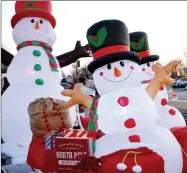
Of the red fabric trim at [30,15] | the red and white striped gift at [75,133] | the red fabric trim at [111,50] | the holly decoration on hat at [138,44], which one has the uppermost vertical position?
the red fabric trim at [30,15]

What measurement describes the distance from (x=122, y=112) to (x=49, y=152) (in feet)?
3.11

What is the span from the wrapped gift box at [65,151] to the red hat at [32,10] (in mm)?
2636

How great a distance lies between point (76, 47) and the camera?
21.2 ft

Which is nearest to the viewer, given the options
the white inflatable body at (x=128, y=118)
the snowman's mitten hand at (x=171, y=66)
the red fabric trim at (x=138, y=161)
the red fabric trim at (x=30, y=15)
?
the red fabric trim at (x=138, y=161)

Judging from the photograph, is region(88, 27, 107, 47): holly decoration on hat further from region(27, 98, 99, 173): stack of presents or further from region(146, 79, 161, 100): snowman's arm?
region(27, 98, 99, 173): stack of presents

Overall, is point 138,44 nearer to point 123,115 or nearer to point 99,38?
point 99,38

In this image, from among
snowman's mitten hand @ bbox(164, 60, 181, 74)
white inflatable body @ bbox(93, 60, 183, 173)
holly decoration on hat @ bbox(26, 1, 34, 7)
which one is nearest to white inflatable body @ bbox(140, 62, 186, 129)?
snowman's mitten hand @ bbox(164, 60, 181, 74)

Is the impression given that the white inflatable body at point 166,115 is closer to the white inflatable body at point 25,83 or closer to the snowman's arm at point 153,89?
the snowman's arm at point 153,89

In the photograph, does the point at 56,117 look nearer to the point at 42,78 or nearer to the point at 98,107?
the point at 98,107

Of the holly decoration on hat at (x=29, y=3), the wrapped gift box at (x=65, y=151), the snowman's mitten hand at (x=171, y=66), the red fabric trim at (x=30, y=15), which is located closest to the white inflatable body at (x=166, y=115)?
the snowman's mitten hand at (x=171, y=66)

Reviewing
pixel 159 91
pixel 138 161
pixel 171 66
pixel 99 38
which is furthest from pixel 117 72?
pixel 159 91

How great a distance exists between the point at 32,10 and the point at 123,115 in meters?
3.00

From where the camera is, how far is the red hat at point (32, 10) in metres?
A: 5.31

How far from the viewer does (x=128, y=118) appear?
3.11 m
